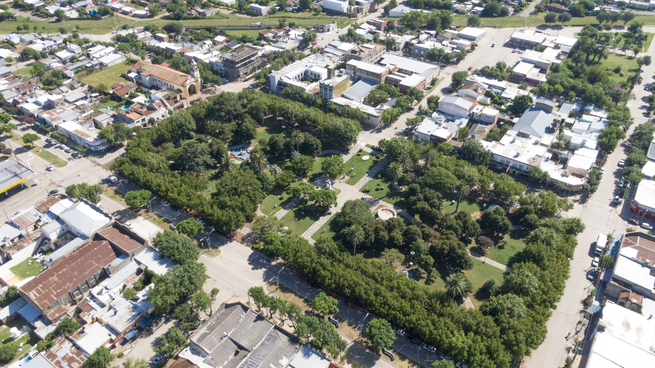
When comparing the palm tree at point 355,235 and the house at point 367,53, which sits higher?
the house at point 367,53

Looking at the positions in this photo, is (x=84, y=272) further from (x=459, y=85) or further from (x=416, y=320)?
(x=459, y=85)

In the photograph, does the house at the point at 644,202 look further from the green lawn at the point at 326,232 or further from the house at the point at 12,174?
the house at the point at 12,174

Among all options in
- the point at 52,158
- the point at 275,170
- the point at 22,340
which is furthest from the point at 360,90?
the point at 22,340

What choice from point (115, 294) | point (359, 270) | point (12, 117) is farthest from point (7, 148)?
point (359, 270)

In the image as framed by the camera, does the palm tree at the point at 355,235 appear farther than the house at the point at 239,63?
No

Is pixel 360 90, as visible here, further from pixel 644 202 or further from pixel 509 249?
pixel 644 202

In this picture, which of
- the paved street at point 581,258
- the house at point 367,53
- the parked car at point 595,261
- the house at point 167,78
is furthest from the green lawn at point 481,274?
the house at point 167,78
